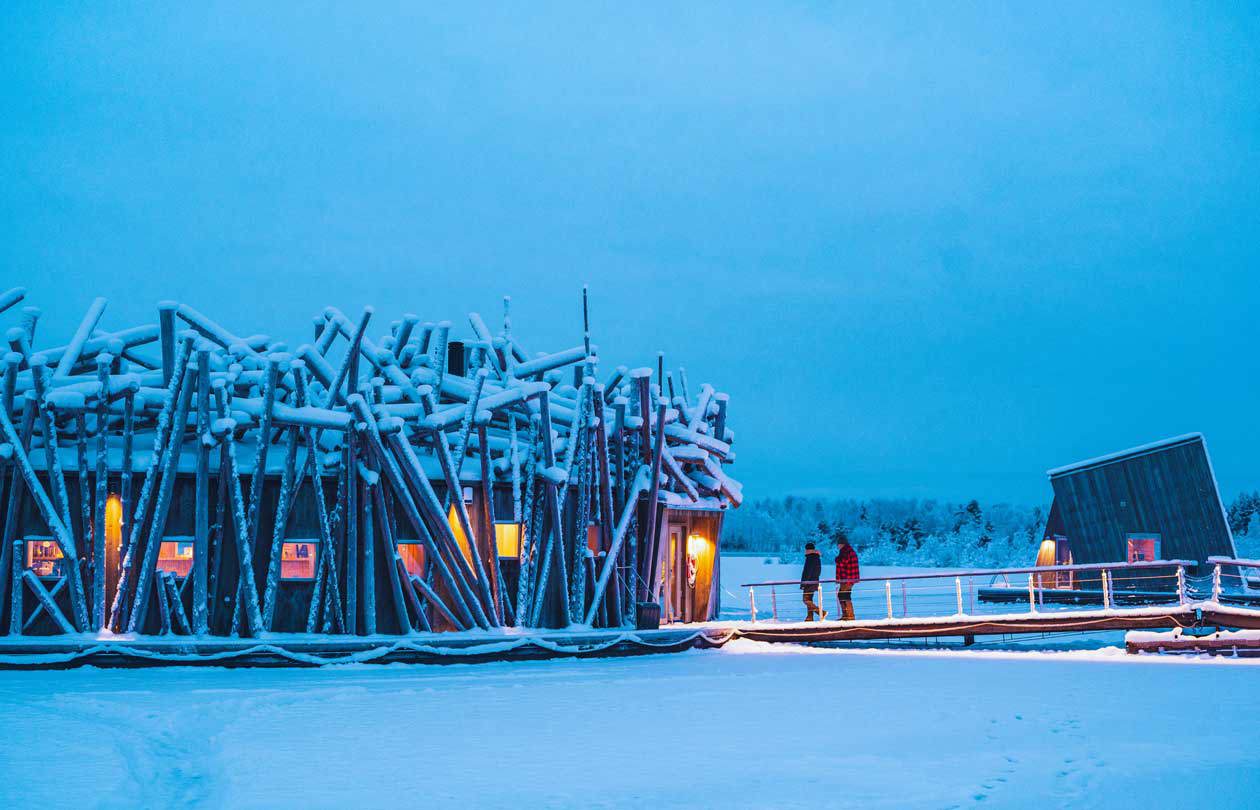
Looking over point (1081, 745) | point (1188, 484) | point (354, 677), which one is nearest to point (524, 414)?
point (354, 677)

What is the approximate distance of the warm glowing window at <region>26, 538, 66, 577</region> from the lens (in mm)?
18547

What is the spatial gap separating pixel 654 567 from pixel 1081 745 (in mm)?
12180

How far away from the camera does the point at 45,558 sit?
61.1 feet

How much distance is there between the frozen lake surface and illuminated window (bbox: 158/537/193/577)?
228 cm

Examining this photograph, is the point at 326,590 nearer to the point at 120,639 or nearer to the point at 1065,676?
the point at 120,639

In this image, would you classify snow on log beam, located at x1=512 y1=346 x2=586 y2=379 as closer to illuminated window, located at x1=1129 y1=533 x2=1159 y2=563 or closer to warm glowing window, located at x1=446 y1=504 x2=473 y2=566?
warm glowing window, located at x1=446 y1=504 x2=473 y2=566

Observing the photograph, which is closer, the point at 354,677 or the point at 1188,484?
the point at 354,677

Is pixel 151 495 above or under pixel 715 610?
above

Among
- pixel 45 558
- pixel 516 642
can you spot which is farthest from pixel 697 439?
pixel 45 558

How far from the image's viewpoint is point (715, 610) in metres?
23.8

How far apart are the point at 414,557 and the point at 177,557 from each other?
145 inches

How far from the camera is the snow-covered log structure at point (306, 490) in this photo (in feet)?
59.6

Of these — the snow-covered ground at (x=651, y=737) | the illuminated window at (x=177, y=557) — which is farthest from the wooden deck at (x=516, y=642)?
the illuminated window at (x=177, y=557)

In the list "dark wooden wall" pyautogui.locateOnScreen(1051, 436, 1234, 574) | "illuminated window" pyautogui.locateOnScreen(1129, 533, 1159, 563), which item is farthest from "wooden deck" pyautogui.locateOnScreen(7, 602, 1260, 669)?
"illuminated window" pyautogui.locateOnScreen(1129, 533, 1159, 563)
